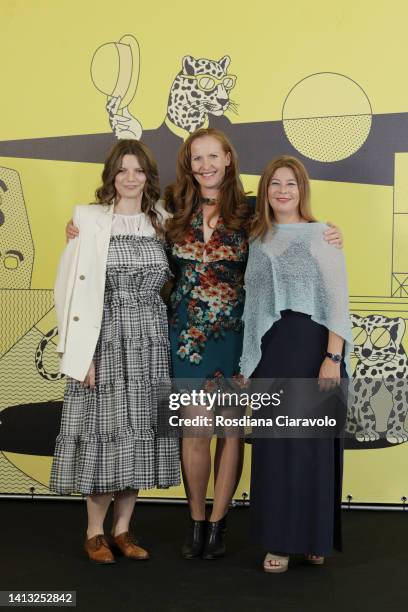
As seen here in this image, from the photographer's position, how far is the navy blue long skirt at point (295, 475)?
3.21m

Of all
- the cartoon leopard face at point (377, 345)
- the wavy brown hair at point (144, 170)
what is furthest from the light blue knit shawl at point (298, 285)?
the cartoon leopard face at point (377, 345)

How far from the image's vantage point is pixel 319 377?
10.6 feet

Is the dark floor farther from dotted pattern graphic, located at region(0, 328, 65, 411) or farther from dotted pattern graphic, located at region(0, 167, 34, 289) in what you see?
dotted pattern graphic, located at region(0, 167, 34, 289)

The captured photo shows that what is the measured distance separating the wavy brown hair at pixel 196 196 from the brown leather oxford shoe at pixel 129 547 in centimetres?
125

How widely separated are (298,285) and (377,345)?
129 cm

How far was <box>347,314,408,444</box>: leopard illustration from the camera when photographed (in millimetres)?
4332

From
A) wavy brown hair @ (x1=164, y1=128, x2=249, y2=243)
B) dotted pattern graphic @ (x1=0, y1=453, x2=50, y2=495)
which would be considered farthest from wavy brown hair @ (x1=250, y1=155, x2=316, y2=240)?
dotted pattern graphic @ (x1=0, y1=453, x2=50, y2=495)

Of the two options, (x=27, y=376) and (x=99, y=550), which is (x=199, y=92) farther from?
(x=99, y=550)

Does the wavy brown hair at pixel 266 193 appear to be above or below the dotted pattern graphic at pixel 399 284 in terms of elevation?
above

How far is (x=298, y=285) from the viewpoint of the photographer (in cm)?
320

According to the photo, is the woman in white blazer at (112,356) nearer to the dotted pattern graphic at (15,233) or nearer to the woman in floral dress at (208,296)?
the woman in floral dress at (208,296)

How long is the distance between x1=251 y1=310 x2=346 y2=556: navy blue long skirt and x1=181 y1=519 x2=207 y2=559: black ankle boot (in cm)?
29

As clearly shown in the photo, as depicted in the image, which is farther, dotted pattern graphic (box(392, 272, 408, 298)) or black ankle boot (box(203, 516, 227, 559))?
dotted pattern graphic (box(392, 272, 408, 298))

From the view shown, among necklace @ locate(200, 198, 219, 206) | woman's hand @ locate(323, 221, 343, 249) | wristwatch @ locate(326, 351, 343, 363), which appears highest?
necklace @ locate(200, 198, 219, 206)
